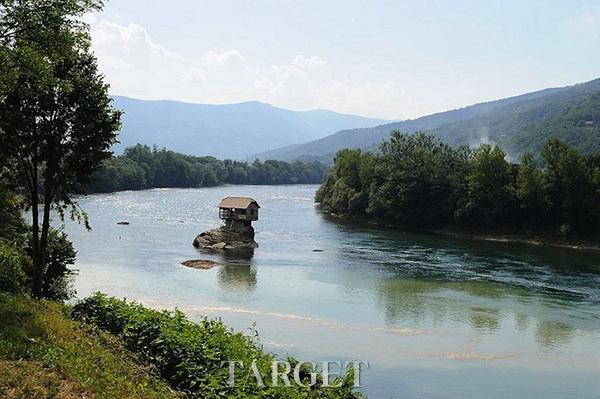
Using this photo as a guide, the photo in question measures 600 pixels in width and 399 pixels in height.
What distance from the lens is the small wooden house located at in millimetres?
79062

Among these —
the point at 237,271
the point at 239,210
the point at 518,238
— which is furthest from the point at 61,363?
the point at 518,238

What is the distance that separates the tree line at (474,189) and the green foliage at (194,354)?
79.6 m

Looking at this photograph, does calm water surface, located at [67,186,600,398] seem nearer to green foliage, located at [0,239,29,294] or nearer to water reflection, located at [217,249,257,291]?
water reflection, located at [217,249,257,291]

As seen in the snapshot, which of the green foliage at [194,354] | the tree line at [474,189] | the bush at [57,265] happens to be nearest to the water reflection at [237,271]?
the bush at [57,265]

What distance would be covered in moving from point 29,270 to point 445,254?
53.8 metres

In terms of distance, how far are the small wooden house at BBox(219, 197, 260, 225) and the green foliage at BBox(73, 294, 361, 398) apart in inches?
2262

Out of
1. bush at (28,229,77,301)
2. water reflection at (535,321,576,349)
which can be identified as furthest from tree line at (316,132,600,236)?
bush at (28,229,77,301)

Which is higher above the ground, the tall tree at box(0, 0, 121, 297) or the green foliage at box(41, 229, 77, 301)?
the tall tree at box(0, 0, 121, 297)

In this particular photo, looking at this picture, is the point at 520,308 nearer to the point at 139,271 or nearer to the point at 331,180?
the point at 139,271

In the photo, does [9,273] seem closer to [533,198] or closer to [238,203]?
[238,203]

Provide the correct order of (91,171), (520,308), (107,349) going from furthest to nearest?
(520,308) → (91,171) → (107,349)

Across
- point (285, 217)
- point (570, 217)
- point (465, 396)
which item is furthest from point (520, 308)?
point (285, 217)

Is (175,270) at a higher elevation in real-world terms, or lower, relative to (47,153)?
lower

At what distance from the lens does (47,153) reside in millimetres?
27156
